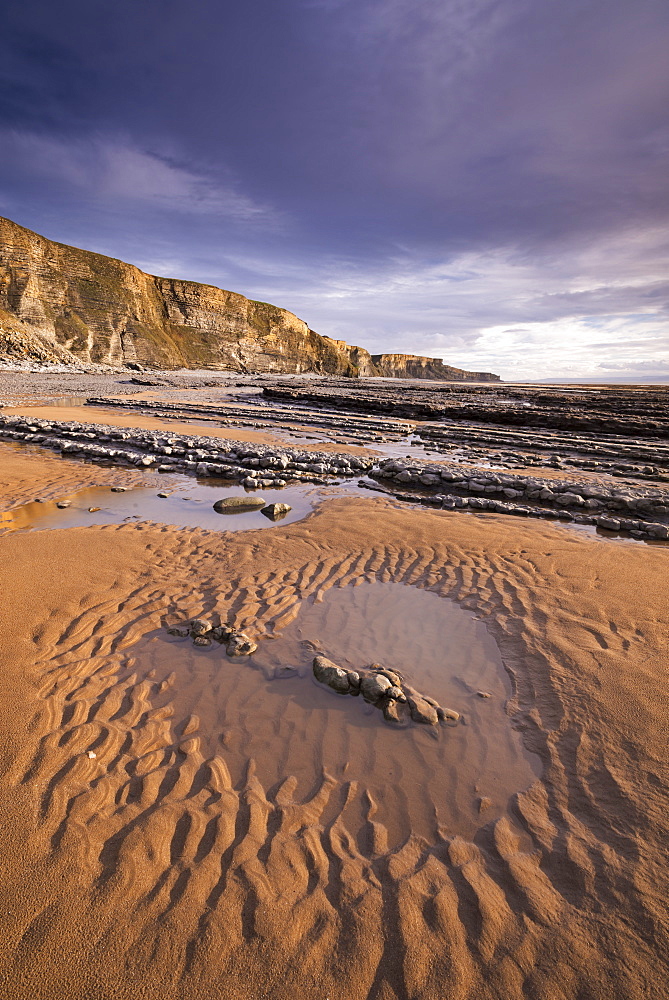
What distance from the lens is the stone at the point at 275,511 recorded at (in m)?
9.05

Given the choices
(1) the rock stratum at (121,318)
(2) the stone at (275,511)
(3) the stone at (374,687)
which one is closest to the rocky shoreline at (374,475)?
(2) the stone at (275,511)

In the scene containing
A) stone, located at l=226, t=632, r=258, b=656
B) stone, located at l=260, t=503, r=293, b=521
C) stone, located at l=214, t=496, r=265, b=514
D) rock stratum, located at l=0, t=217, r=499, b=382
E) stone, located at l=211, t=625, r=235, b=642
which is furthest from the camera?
rock stratum, located at l=0, t=217, r=499, b=382

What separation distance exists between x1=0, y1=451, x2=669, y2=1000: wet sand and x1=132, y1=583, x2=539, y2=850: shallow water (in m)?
0.02

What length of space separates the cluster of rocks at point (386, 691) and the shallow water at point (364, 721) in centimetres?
8

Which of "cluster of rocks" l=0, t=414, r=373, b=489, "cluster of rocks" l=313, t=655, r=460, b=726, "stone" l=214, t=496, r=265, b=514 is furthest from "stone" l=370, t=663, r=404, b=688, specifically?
"cluster of rocks" l=0, t=414, r=373, b=489

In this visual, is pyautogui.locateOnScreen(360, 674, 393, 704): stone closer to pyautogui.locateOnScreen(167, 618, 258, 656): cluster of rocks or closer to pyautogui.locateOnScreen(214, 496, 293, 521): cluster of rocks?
Answer: pyautogui.locateOnScreen(167, 618, 258, 656): cluster of rocks

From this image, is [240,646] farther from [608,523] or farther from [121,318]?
[121,318]

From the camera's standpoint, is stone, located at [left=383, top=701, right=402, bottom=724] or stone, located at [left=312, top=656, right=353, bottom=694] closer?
stone, located at [left=383, top=701, right=402, bottom=724]

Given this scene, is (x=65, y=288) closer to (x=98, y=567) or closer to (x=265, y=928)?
(x=98, y=567)

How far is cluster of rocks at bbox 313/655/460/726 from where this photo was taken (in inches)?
150

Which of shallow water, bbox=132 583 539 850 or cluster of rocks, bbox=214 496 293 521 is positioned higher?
shallow water, bbox=132 583 539 850

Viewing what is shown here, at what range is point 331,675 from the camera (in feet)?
13.6

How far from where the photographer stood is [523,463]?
53.8ft

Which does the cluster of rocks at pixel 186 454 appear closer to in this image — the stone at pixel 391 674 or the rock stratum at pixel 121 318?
the stone at pixel 391 674
